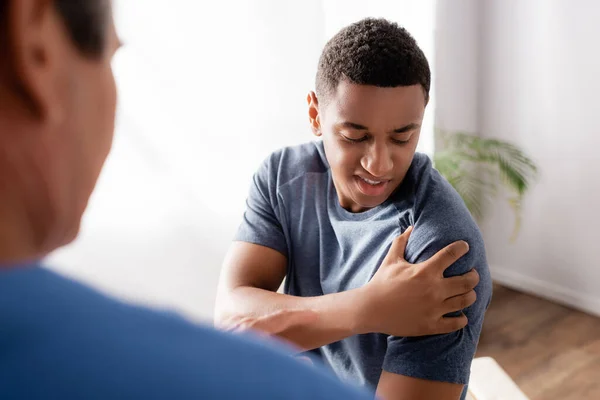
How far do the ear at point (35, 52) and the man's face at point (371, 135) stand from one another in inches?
35.0

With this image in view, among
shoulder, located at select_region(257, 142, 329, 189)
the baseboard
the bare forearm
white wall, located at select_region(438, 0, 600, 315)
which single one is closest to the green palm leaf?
white wall, located at select_region(438, 0, 600, 315)

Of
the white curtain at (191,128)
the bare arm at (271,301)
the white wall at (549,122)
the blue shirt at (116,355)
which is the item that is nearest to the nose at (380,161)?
the bare arm at (271,301)

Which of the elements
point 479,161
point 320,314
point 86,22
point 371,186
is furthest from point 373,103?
point 479,161

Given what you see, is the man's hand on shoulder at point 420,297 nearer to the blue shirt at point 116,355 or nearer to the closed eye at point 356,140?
the closed eye at point 356,140

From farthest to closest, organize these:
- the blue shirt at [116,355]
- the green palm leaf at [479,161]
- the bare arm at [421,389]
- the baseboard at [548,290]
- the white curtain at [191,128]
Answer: the baseboard at [548,290] < the green palm leaf at [479,161] < the white curtain at [191,128] < the bare arm at [421,389] < the blue shirt at [116,355]

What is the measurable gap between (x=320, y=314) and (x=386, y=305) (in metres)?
0.13

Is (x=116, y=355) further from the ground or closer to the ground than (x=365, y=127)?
further from the ground

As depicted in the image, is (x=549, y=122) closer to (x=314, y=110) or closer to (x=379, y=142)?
(x=314, y=110)

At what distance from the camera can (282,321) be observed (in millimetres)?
1221

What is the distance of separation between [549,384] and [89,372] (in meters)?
2.79

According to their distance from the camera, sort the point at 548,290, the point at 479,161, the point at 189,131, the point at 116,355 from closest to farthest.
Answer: the point at 116,355 → the point at 189,131 → the point at 479,161 → the point at 548,290

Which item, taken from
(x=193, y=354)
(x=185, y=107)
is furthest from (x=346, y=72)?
(x=185, y=107)

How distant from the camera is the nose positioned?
1217 millimetres

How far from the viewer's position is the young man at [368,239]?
1141mm
